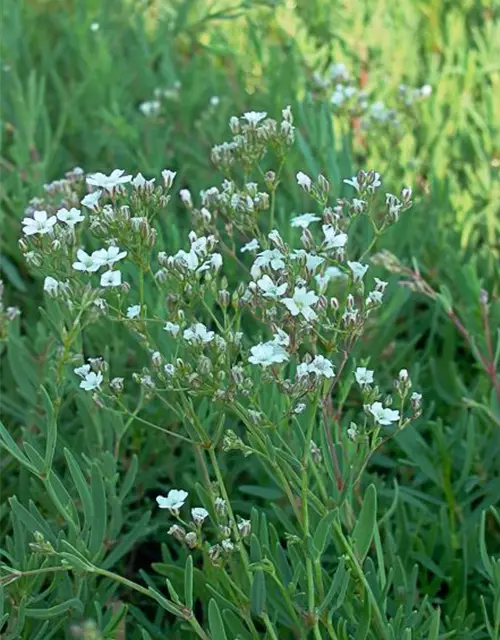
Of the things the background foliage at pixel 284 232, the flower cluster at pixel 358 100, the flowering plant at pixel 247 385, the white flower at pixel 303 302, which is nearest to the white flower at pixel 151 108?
the background foliage at pixel 284 232

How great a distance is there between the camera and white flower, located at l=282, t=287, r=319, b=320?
120 centimetres

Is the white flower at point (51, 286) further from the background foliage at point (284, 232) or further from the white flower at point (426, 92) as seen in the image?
the white flower at point (426, 92)

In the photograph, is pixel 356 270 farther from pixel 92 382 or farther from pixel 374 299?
pixel 92 382

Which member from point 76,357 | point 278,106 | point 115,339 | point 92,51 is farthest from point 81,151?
point 76,357

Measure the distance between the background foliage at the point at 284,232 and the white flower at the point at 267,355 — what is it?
271mm

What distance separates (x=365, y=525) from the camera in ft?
4.23

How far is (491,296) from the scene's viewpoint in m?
2.18

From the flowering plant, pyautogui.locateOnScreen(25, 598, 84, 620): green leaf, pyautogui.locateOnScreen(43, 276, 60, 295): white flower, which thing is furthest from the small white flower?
pyautogui.locateOnScreen(25, 598, 84, 620): green leaf

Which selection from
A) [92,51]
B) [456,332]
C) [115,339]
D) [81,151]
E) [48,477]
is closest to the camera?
[48,477]

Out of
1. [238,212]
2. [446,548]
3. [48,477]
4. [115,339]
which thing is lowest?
[446,548]

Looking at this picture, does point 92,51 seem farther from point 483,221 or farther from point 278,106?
point 483,221

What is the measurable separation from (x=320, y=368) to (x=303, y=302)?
3.4 inches

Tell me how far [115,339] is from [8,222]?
0.54m

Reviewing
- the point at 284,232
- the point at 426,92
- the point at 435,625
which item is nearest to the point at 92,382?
the point at 435,625
